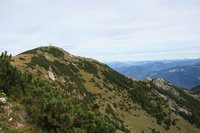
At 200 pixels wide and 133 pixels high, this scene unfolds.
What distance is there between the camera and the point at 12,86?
71.4ft

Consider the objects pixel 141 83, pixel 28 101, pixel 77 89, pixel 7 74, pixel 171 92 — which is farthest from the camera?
pixel 171 92

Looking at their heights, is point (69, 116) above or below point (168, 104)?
above

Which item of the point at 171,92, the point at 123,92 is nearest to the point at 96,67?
the point at 123,92

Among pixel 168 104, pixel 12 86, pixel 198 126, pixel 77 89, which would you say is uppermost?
pixel 12 86

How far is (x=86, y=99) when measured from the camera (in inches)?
2955

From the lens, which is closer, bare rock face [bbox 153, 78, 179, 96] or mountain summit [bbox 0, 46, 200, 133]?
mountain summit [bbox 0, 46, 200, 133]

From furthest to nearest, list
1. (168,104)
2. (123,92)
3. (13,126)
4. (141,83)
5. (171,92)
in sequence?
(171,92) < (141,83) < (168,104) < (123,92) < (13,126)

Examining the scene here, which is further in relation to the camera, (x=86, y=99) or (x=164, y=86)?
(x=164, y=86)

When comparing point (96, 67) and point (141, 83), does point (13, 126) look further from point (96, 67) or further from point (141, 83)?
point (141, 83)

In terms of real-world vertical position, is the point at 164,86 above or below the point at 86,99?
below

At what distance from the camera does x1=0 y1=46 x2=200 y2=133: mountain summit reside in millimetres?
18812

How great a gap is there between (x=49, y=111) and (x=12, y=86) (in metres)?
4.69

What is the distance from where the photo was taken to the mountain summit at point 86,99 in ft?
61.7

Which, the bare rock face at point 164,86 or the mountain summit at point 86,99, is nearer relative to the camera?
the mountain summit at point 86,99
